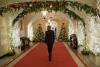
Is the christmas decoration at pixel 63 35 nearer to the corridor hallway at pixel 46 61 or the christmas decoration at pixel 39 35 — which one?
the christmas decoration at pixel 39 35

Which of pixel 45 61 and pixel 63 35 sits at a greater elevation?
pixel 63 35

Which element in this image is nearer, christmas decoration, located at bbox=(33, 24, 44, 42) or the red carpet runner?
the red carpet runner

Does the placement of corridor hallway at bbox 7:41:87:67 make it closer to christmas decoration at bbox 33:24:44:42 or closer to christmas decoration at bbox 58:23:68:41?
christmas decoration at bbox 33:24:44:42

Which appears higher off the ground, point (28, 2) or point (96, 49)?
point (28, 2)

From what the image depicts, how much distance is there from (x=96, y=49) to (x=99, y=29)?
0.88 meters

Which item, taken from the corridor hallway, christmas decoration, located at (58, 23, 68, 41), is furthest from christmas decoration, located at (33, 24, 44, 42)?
the corridor hallway

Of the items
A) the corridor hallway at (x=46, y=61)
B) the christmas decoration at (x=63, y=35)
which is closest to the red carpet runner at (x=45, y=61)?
the corridor hallway at (x=46, y=61)

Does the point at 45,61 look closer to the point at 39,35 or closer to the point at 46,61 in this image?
the point at 46,61

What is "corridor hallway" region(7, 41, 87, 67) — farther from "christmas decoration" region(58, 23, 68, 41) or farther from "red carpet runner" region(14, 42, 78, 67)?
"christmas decoration" region(58, 23, 68, 41)

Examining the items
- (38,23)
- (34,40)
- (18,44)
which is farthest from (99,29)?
(38,23)

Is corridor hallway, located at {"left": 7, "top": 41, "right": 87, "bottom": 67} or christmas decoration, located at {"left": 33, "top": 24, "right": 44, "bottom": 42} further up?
christmas decoration, located at {"left": 33, "top": 24, "right": 44, "bottom": 42}

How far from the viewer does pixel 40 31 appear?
3080cm

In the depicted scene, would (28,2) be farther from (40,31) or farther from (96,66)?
(40,31)

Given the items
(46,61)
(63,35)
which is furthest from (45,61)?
(63,35)
